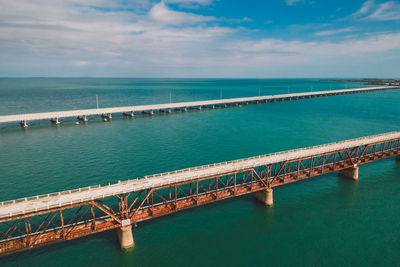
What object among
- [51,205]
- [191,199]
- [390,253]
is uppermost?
[51,205]

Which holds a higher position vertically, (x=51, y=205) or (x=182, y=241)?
(x=51, y=205)

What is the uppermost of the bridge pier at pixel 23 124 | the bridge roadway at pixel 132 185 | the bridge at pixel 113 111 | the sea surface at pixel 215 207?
the bridge at pixel 113 111

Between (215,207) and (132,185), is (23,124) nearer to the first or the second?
(132,185)

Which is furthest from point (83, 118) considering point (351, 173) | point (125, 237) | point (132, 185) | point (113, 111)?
point (351, 173)

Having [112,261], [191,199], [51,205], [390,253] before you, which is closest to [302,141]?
[390,253]

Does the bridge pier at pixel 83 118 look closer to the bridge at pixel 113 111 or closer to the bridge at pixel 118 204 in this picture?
the bridge at pixel 113 111

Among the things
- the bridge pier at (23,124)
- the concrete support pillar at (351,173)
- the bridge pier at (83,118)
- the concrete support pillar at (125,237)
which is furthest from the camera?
the bridge pier at (83,118)

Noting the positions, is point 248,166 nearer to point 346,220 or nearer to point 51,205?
point 346,220

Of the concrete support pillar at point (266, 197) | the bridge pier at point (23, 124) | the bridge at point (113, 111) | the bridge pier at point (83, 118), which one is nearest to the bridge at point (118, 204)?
the concrete support pillar at point (266, 197)
